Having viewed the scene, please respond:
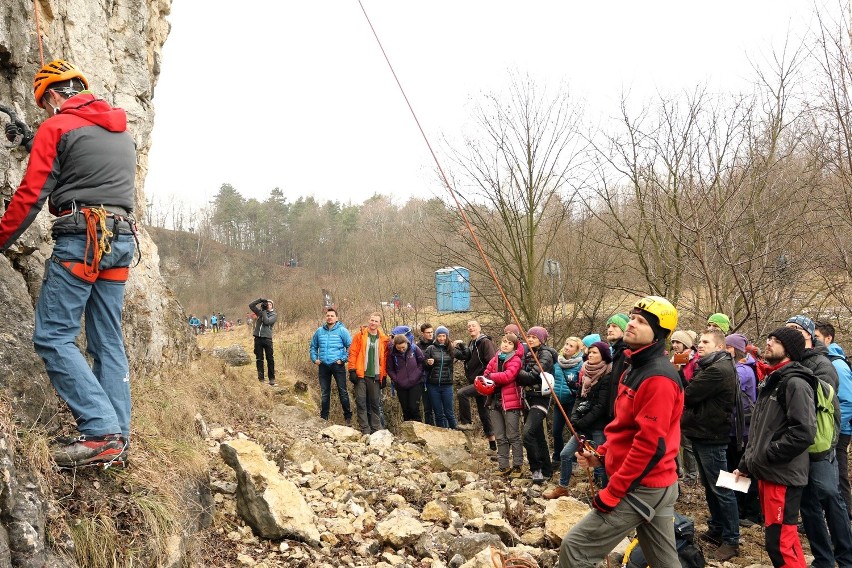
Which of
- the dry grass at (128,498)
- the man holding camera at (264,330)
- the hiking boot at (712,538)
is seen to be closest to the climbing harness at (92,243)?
the dry grass at (128,498)

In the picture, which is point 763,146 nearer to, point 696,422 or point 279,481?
point 696,422

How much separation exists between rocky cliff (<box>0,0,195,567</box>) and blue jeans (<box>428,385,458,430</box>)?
4.13m

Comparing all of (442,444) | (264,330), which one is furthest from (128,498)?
(264,330)

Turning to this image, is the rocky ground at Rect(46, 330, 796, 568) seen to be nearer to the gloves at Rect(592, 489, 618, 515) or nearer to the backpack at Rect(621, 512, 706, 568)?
the backpack at Rect(621, 512, 706, 568)

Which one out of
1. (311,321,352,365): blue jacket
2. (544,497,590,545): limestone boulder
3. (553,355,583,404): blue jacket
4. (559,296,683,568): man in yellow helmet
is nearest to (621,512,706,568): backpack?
(544,497,590,545): limestone boulder

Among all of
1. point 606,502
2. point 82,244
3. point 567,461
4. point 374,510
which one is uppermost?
point 82,244

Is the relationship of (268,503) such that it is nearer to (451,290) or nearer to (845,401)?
(845,401)

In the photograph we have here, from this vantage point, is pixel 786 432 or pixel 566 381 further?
pixel 566 381

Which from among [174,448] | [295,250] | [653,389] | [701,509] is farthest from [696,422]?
[295,250]

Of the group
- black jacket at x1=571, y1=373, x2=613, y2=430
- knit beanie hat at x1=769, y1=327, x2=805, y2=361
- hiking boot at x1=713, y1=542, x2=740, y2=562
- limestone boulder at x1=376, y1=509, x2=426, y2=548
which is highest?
knit beanie hat at x1=769, y1=327, x2=805, y2=361

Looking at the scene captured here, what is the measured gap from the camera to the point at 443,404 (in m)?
10.2

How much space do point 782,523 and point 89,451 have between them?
4723 mm

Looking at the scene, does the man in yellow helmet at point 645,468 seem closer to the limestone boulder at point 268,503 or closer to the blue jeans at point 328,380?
the limestone boulder at point 268,503

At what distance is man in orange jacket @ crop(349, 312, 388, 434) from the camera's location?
991 centimetres
